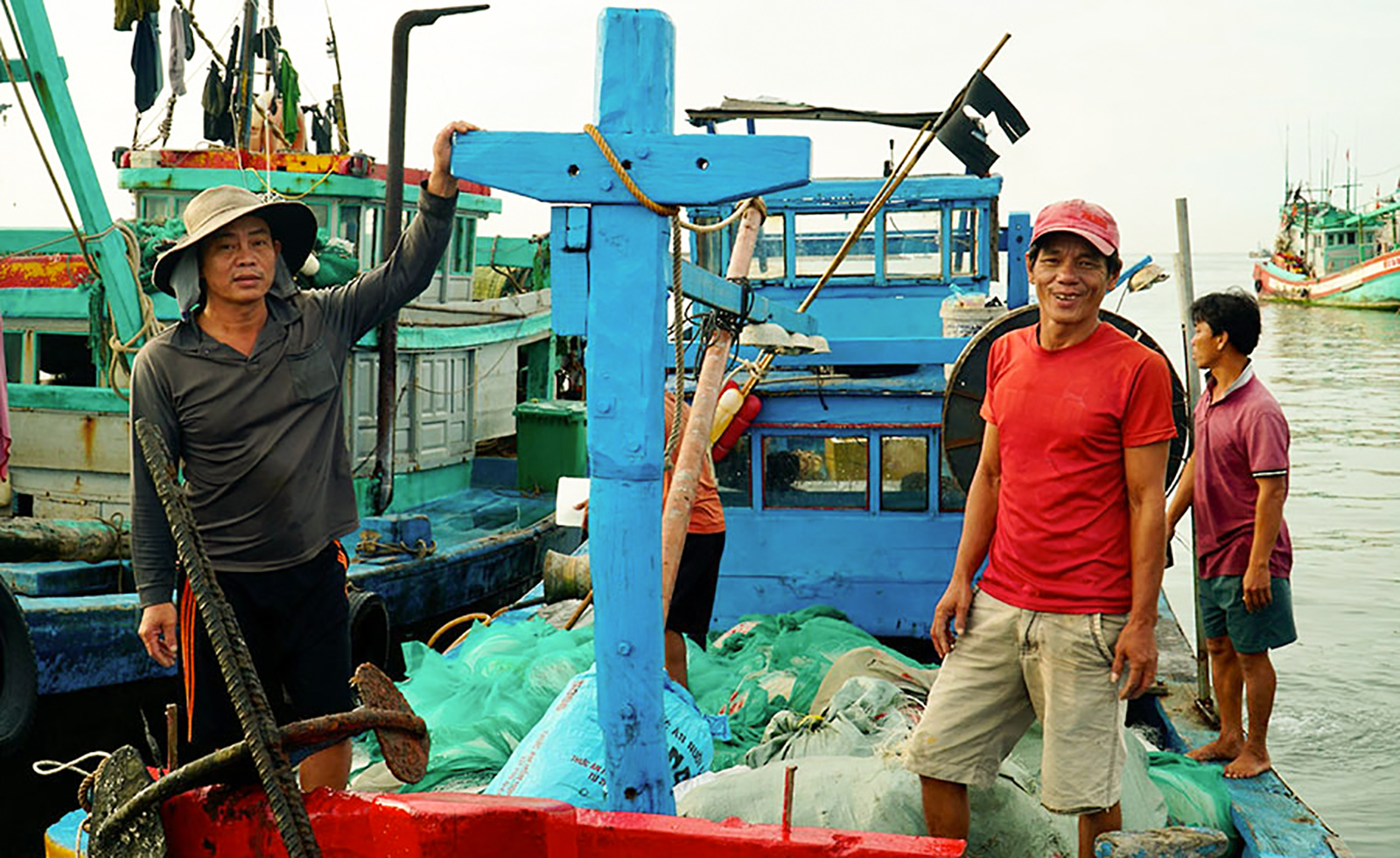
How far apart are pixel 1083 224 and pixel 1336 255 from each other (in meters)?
67.6

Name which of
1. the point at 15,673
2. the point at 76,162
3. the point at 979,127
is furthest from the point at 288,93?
the point at 979,127

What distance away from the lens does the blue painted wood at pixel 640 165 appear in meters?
2.92

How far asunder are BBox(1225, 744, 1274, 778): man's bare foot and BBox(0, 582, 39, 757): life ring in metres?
6.27

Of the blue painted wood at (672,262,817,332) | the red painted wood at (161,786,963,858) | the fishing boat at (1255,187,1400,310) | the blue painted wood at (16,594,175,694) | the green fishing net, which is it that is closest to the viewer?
the red painted wood at (161,786,963,858)

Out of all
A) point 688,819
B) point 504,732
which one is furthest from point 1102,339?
point 504,732

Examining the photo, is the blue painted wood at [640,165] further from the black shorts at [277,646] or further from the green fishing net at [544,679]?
the green fishing net at [544,679]

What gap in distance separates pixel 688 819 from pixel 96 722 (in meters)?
6.23

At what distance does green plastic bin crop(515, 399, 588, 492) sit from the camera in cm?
1207

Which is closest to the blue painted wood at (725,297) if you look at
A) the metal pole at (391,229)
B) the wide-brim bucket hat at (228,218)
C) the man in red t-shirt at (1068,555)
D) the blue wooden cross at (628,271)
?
the blue wooden cross at (628,271)

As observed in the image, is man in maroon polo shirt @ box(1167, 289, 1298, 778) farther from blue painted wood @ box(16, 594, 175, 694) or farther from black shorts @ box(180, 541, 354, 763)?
blue painted wood @ box(16, 594, 175, 694)

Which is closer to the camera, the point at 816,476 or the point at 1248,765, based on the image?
the point at 1248,765

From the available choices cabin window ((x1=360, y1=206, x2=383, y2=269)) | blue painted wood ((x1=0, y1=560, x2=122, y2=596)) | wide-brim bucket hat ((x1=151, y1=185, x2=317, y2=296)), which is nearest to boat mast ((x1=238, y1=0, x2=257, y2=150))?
cabin window ((x1=360, y1=206, x2=383, y2=269))

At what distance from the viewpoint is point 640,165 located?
3008 millimetres

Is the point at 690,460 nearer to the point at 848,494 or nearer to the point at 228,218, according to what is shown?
the point at 228,218
